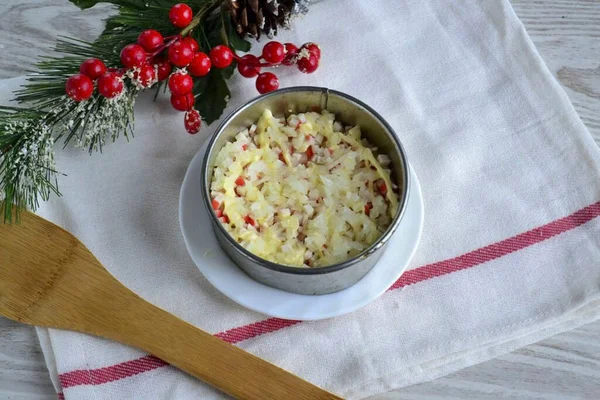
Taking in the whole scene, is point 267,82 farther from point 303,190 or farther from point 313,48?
point 303,190

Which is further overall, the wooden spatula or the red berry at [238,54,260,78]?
the red berry at [238,54,260,78]

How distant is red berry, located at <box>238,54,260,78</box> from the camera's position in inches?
44.3

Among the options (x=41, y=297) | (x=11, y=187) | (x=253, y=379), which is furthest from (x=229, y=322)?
(x=11, y=187)

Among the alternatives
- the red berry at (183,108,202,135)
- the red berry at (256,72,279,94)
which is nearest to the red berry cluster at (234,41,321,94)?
the red berry at (256,72,279,94)

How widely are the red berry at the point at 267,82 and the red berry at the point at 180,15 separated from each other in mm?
149

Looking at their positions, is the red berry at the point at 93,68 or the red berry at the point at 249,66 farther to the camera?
the red berry at the point at 249,66

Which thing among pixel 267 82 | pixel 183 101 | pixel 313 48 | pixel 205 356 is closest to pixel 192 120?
pixel 183 101

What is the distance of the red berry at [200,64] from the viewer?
105 cm

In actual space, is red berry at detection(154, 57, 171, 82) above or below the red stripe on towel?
above

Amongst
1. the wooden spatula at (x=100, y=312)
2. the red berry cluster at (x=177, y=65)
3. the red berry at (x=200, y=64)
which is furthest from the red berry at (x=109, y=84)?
the wooden spatula at (x=100, y=312)

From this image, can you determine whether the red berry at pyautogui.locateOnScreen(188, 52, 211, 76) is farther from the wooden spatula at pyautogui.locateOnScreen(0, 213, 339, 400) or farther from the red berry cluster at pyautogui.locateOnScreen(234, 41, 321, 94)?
the wooden spatula at pyautogui.locateOnScreen(0, 213, 339, 400)

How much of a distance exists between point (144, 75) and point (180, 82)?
54mm

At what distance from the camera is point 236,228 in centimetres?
99

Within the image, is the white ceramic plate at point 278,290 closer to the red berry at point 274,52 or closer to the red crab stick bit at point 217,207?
the red crab stick bit at point 217,207
